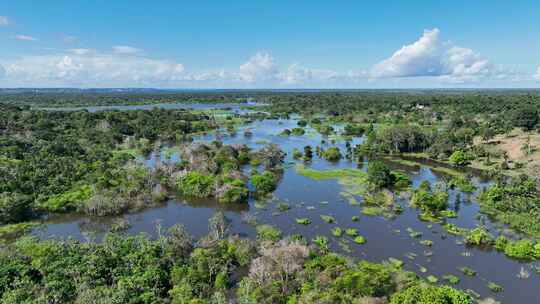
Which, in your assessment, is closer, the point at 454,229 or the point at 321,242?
the point at 321,242

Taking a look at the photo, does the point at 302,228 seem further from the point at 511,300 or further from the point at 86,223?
the point at 86,223

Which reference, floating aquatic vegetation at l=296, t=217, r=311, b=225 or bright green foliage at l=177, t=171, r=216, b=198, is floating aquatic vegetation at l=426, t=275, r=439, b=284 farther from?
bright green foliage at l=177, t=171, r=216, b=198

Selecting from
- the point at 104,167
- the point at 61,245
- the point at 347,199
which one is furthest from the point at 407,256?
the point at 104,167

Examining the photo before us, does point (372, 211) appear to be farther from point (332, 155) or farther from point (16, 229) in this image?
point (16, 229)

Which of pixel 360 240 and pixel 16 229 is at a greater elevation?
pixel 16 229

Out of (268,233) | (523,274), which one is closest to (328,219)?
(268,233)

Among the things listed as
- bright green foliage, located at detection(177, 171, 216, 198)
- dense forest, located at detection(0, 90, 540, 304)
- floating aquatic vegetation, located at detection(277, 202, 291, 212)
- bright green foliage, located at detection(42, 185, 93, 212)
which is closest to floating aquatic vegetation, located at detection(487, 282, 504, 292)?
dense forest, located at detection(0, 90, 540, 304)

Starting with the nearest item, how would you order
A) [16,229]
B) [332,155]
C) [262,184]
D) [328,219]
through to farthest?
[16,229], [328,219], [262,184], [332,155]

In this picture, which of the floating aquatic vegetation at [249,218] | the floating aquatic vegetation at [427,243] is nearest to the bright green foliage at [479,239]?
the floating aquatic vegetation at [427,243]
